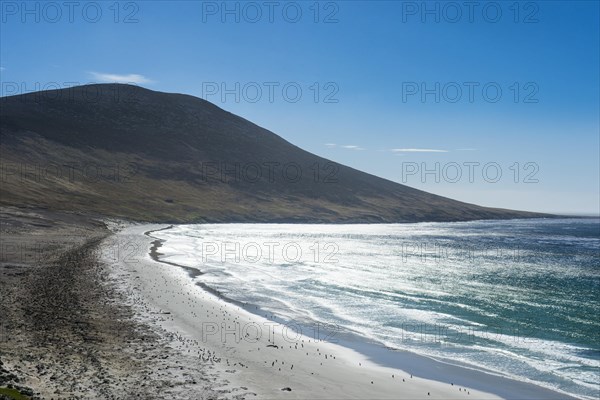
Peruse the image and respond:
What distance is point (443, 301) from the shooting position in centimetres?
3744

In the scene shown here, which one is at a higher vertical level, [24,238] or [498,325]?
[24,238]

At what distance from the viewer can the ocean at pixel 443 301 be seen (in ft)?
75.3

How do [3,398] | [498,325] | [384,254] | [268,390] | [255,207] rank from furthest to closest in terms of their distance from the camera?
[255,207]
[384,254]
[498,325]
[268,390]
[3,398]

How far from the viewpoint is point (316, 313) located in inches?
1217

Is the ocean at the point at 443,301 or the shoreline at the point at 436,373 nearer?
the shoreline at the point at 436,373

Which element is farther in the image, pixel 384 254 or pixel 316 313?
pixel 384 254

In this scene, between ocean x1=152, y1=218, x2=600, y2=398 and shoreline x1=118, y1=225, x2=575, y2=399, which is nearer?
shoreline x1=118, y1=225, x2=575, y2=399

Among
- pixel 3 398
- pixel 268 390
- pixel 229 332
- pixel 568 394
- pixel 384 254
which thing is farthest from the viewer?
pixel 384 254

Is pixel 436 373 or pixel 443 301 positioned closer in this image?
pixel 436 373

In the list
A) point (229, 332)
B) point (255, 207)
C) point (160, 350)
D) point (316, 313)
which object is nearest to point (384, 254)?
point (316, 313)

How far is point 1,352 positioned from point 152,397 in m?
6.05

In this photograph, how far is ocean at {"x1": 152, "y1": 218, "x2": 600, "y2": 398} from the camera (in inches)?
904

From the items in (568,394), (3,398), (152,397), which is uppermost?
(3,398)

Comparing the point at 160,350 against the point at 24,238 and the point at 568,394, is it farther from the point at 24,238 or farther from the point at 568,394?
the point at 24,238
